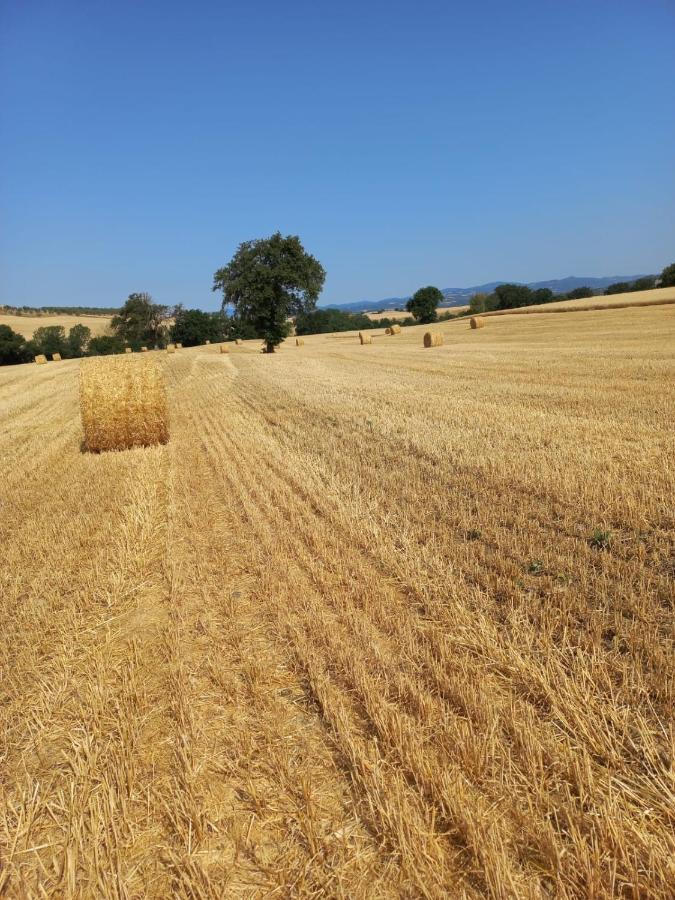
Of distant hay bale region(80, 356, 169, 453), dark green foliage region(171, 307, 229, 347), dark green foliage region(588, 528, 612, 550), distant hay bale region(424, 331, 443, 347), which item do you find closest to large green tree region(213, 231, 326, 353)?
distant hay bale region(424, 331, 443, 347)

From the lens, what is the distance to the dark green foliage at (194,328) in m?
83.4

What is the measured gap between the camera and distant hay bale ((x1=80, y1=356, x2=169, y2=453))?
9.18 metres

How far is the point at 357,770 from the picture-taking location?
7.30 ft

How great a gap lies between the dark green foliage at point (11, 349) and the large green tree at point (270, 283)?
3418cm

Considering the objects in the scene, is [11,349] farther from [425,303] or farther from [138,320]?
[425,303]

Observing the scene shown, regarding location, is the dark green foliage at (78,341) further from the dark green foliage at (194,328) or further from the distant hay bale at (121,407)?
the distant hay bale at (121,407)

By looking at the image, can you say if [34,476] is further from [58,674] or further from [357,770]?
[357,770]

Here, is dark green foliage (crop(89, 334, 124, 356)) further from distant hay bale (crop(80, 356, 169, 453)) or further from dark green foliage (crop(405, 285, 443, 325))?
distant hay bale (crop(80, 356, 169, 453))

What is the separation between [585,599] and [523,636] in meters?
0.63

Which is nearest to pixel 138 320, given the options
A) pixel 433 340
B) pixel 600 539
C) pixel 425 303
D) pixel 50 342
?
pixel 50 342

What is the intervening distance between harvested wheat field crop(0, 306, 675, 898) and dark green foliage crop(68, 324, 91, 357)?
73.5 meters

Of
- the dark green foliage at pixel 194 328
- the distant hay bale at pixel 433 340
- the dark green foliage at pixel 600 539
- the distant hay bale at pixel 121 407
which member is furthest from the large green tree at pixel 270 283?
the dark green foliage at pixel 194 328

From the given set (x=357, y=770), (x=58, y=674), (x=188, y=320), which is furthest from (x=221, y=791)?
(x=188, y=320)

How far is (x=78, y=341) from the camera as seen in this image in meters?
74.9
